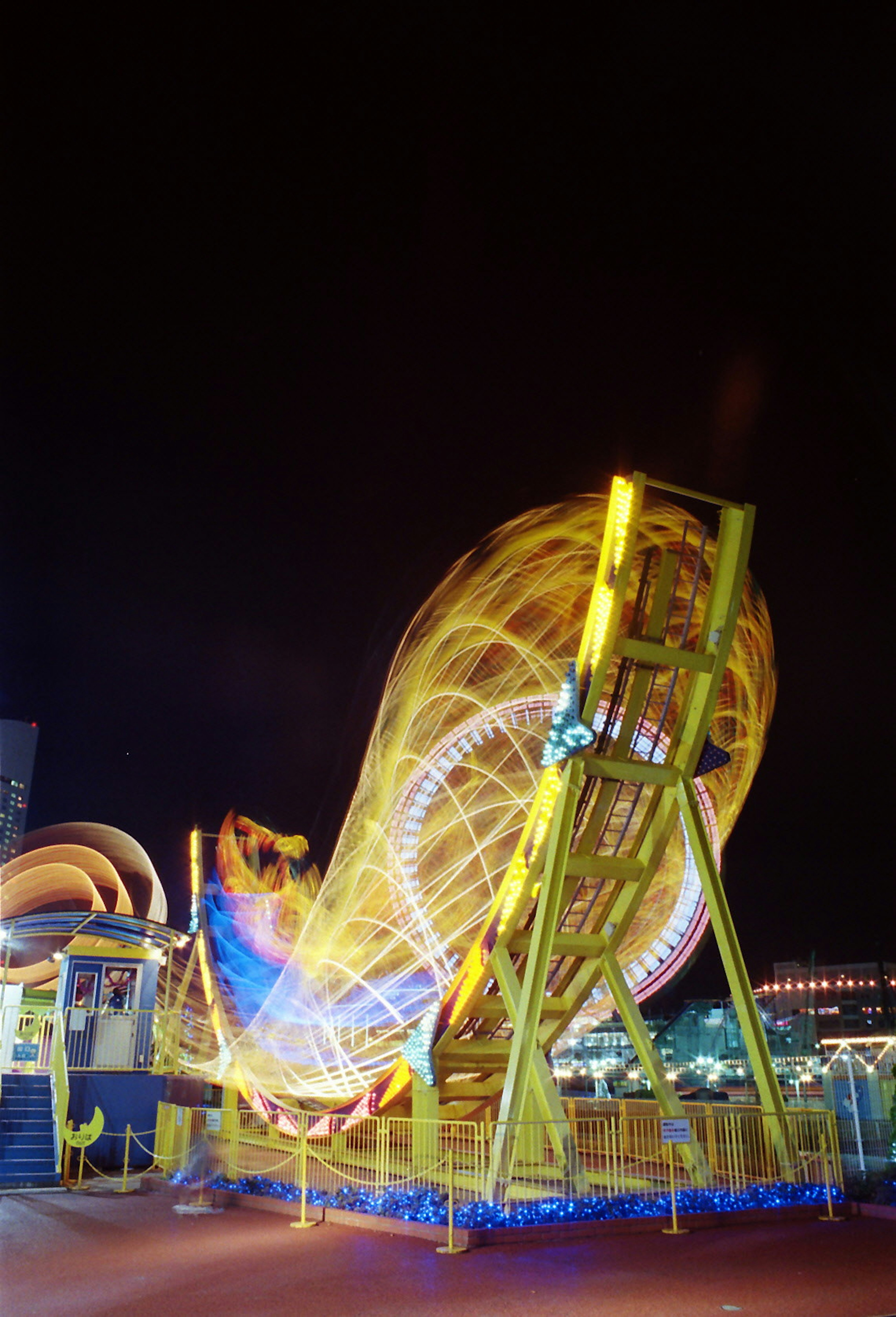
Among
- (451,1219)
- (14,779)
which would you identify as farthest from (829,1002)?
(451,1219)

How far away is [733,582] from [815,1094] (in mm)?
30184

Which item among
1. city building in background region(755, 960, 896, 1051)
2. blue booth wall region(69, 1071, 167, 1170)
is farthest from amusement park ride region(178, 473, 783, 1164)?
city building in background region(755, 960, 896, 1051)

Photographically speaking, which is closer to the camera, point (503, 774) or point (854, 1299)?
point (854, 1299)

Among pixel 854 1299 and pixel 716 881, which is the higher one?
pixel 716 881

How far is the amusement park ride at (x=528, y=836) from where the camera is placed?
46.4 ft

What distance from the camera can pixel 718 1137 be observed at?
55.8 feet

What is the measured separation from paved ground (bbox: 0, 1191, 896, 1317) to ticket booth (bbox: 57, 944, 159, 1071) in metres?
9.33

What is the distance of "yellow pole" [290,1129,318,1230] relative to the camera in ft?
42.6

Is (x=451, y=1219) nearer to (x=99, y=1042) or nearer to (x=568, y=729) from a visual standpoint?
(x=568, y=729)

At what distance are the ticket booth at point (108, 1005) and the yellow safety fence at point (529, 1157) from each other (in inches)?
165

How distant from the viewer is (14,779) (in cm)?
8381

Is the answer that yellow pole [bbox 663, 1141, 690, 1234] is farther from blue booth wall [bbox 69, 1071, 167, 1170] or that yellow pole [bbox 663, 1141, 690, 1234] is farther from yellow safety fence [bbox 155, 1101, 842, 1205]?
blue booth wall [bbox 69, 1071, 167, 1170]

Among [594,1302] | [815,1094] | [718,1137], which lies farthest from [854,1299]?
[815,1094]

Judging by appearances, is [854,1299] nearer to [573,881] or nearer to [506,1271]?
[506,1271]
